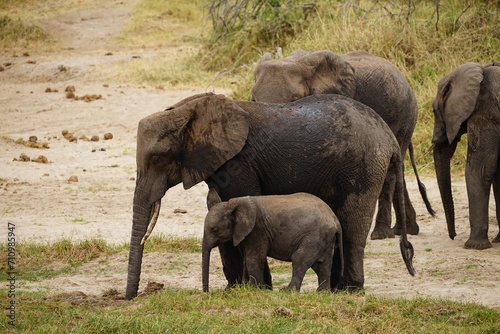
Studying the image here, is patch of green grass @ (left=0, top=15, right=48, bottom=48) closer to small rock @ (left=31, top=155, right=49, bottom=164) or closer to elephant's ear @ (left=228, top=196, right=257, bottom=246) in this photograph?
small rock @ (left=31, top=155, right=49, bottom=164)

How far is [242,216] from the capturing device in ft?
25.4

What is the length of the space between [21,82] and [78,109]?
3.56 m

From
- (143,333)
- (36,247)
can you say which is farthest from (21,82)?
(143,333)

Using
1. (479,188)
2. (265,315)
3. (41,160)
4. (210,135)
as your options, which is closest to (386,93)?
(479,188)

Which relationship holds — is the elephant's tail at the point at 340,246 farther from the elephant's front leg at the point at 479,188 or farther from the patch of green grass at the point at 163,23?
the patch of green grass at the point at 163,23

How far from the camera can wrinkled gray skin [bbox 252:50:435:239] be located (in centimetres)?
1025

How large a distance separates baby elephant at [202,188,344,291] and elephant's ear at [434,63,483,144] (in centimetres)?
302

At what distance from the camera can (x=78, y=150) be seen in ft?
50.9

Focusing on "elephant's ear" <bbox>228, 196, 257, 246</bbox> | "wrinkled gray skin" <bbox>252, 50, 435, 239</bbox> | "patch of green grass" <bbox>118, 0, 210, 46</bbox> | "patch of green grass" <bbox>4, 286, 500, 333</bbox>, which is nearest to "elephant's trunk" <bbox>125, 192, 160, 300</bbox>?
"patch of green grass" <bbox>4, 286, 500, 333</bbox>

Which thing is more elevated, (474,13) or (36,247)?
(474,13)

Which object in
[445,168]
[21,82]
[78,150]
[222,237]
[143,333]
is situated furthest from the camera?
[21,82]

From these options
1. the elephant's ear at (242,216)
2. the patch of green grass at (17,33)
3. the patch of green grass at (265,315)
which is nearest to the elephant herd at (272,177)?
the elephant's ear at (242,216)

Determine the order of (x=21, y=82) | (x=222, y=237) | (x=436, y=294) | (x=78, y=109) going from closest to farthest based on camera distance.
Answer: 1. (x=222, y=237)
2. (x=436, y=294)
3. (x=78, y=109)
4. (x=21, y=82)

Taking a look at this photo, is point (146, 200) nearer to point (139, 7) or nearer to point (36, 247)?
point (36, 247)
